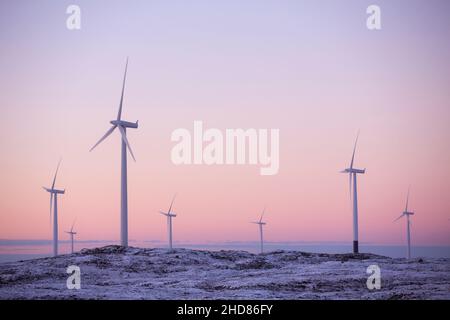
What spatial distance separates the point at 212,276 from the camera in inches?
2005

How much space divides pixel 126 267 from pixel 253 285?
1765 cm

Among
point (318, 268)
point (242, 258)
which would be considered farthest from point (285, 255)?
point (318, 268)

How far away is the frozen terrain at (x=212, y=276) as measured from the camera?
117 ft

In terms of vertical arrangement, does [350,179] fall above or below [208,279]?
above

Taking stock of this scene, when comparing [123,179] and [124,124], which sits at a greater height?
[124,124]

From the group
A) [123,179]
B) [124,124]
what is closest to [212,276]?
[123,179]

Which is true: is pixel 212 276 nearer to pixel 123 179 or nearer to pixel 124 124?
pixel 123 179

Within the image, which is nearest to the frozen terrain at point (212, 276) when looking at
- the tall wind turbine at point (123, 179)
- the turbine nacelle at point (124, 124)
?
the tall wind turbine at point (123, 179)

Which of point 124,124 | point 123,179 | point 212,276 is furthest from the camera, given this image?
point 124,124

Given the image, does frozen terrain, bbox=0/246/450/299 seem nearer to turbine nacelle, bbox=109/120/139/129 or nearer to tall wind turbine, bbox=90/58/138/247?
tall wind turbine, bbox=90/58/138/247

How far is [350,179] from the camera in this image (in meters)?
88.8
